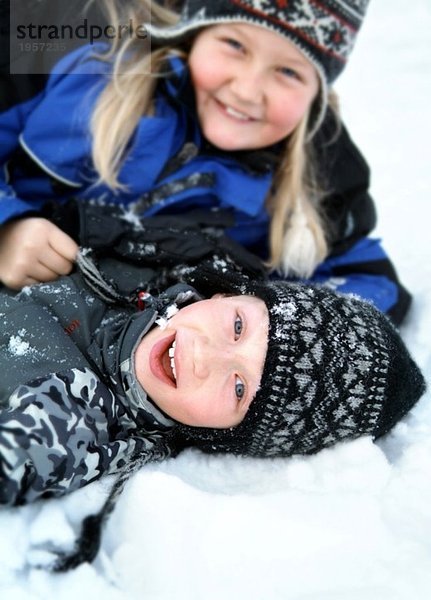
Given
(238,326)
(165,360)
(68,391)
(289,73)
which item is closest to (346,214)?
(289,73)

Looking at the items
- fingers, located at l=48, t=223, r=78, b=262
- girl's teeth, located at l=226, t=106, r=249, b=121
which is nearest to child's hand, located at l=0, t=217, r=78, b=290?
fingers, located at l=48, t=223, r=78, b=262

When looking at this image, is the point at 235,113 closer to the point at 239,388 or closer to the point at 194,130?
the point at 194,130

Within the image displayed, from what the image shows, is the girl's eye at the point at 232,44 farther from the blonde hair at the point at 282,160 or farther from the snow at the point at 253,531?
the snow at the point at 253,531

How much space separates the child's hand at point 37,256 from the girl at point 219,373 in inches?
8.8

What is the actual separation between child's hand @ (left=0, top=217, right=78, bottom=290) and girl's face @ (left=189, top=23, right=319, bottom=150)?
2.09ft

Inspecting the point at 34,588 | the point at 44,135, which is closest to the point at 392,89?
the point at 44,135

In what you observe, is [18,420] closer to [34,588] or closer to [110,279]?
[34,588]

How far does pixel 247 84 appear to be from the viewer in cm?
187

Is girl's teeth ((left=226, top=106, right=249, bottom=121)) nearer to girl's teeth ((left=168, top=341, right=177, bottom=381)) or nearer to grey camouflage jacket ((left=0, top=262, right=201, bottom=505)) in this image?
grey camouflage jacket ((left=0, top=262, right=201, bottom=505))

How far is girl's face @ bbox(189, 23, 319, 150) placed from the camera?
1.84 metres

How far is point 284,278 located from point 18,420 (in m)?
1.29

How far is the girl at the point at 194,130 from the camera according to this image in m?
1.81

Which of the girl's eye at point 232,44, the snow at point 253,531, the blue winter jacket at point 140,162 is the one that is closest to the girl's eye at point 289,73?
the girl's eye at point 232,44

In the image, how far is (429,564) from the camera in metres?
1.10
